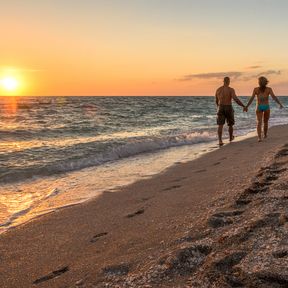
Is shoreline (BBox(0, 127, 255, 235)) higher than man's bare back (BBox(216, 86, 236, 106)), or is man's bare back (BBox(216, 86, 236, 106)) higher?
man's bare back (BBox(216, 86, 236, 106))

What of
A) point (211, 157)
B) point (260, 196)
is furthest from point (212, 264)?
point (211, 157)

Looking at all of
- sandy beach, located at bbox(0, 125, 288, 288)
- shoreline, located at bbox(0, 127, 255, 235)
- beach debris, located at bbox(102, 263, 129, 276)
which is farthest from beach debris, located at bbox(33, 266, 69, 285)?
shoreline, located at bbox(0, 127, 255, 235)

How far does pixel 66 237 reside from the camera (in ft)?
14.5

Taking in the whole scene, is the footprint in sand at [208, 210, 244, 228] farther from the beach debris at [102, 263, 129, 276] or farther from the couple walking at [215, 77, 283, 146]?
the couple walking at [215, 77, 283, 146]

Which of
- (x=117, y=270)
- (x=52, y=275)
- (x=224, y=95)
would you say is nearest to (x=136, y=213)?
(x=52, y=275)

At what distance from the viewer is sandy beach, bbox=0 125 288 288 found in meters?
2.70

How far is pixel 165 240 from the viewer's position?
3580 mm

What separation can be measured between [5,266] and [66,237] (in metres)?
0.82

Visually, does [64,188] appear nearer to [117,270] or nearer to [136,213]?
[136,213]

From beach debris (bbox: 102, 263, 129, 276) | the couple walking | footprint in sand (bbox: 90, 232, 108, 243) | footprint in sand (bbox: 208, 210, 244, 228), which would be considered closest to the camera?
beach debris (bbox: 102, 263, 129, 276)

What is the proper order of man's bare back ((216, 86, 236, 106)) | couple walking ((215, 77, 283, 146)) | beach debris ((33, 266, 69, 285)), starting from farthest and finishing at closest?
man's bare back ((216, 86, 236, 106)), couple walking ((215, 77, 283, 146)), beach debris ((33, 266, 69, 285))

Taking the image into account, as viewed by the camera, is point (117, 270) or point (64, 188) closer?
point (117, 270)

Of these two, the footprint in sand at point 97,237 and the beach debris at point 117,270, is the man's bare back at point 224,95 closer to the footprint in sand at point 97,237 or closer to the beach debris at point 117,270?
the footprint in sand at point 97,237

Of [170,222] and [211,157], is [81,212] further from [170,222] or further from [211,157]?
[211,157]
